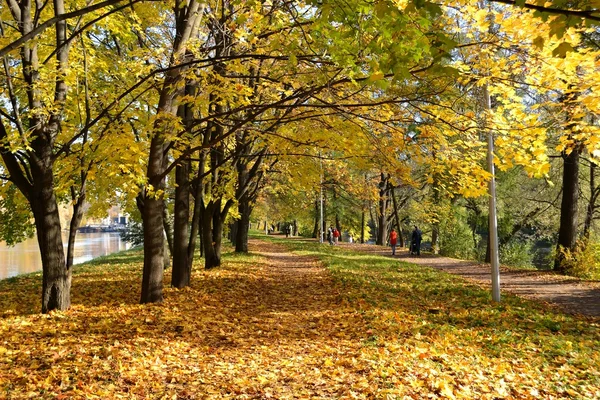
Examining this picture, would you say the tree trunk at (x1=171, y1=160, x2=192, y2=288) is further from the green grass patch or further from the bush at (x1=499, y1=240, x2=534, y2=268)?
the bush at (x1=499, y1=240, x2=534, y2=268)

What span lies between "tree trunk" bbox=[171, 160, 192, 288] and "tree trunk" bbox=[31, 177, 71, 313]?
2.77m

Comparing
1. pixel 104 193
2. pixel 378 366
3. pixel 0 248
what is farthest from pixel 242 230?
pixel 0 248

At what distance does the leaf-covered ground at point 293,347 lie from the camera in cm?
434

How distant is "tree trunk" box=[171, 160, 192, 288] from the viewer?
32.7 feet

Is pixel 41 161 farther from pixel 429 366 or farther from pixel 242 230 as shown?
pixel 242 230

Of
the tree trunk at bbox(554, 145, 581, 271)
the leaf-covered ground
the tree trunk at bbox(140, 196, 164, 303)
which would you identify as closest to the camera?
the leaf-covered ground

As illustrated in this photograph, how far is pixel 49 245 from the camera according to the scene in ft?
24.0

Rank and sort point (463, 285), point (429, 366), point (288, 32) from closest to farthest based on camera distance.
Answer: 1. point (429, 366)
2. point (288, 32)
3. point (463, 285)

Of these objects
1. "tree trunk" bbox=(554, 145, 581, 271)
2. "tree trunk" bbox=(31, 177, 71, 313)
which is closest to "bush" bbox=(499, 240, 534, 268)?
"tree trunk" bbox=(554, 145, 581, 271)

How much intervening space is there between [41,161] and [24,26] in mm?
2153

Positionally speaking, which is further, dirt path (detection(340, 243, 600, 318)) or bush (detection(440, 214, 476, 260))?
bush (detection(440, 214, 476, 260))

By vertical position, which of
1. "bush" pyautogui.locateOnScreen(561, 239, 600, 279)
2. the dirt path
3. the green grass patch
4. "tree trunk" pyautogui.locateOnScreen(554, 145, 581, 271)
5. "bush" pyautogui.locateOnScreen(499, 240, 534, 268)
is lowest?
"bush" pyautogui.locateOnScreen(499, 240, 534, 268)

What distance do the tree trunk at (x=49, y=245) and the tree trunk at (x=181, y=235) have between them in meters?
2.77

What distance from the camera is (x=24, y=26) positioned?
22.2 ft
